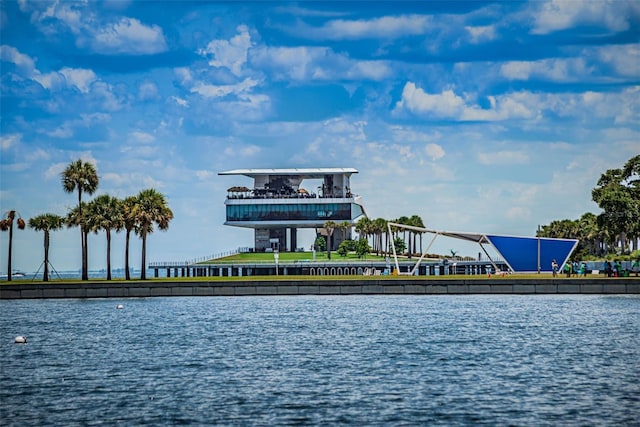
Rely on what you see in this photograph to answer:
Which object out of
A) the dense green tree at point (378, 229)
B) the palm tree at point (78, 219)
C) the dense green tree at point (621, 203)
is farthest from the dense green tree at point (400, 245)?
the palm tree at point (78, 219)

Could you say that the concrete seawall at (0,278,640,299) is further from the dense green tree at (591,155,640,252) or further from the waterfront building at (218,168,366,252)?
the waterfront building at (218,168,366,252)

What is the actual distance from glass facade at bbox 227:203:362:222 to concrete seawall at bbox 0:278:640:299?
80.3 meters

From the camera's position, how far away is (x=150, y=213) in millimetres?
99188

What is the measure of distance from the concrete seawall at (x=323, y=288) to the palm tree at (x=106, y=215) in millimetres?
13988

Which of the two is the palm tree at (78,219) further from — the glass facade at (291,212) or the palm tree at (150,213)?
the glass facade at (291,212)

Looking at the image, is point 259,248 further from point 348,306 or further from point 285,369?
point 285,369

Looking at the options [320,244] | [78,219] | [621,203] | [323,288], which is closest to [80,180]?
[78,219]

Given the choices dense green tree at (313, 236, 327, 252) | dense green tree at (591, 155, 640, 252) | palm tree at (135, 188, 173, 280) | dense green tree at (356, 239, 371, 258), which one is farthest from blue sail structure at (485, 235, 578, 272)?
dense green tree at (313, 236, 327, 252)

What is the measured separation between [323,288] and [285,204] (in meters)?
83.4

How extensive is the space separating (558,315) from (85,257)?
54.4 metres

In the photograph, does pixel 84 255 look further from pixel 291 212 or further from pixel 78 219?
pixel 291 212

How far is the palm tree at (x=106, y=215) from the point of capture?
98.8m

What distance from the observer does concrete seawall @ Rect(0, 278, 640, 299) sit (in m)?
79.1

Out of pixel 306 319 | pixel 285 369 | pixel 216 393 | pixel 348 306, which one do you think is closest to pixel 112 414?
pixel 216 393
